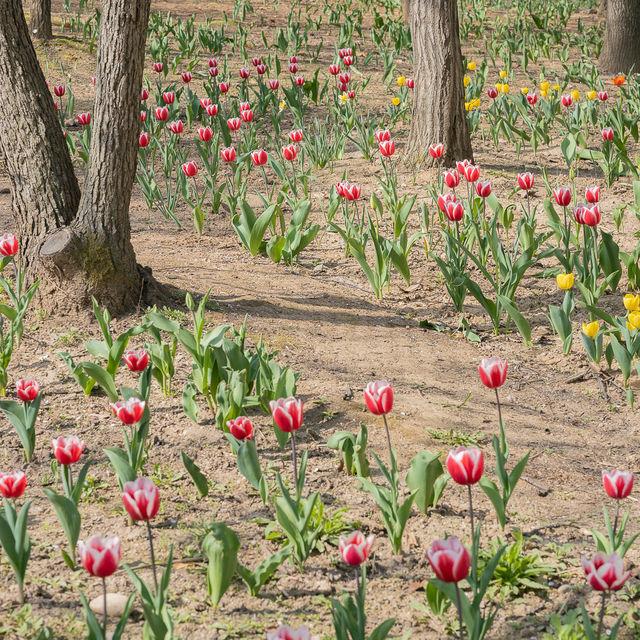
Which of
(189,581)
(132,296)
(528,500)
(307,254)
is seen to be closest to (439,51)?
(307,254)

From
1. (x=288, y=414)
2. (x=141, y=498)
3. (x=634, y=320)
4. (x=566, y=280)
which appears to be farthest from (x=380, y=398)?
(x=566, y=280)

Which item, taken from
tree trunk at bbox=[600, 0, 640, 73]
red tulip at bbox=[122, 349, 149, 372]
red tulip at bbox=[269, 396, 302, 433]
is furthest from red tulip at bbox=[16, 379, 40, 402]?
tree trunk at bbox=[600, 0, 640, 73]

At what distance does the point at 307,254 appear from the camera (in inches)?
220

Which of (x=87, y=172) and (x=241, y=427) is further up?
(x=87, y=172)

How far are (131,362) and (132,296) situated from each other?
137 cm

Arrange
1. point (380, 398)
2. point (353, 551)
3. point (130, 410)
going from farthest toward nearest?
point (130, 410) < point (380, 398) < point (353, 551)

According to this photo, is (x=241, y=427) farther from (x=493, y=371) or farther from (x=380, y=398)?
(x=493, y=371)

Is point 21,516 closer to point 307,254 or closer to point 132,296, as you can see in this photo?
point 132,296

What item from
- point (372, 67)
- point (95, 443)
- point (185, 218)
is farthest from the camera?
point (372, 67)

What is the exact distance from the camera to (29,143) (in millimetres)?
4059

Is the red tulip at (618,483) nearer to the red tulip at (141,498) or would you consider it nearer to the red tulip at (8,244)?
the red tulip at (141,498)

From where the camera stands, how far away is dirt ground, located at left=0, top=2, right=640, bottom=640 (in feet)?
7.90

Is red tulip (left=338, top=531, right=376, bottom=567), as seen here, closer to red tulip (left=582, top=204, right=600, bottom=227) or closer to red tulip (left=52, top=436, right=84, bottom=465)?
red tulip (left=52, top=436, right=84, bottom=465)

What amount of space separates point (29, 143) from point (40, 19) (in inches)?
292
